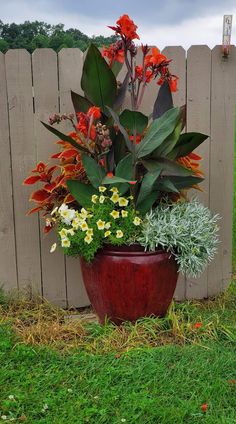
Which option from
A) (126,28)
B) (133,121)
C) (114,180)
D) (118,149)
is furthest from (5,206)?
(126,28)

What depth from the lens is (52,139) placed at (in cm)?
343

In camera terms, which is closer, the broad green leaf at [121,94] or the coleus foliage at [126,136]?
the coleus foliage at [126,136]

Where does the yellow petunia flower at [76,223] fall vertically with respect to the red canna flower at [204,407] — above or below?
above

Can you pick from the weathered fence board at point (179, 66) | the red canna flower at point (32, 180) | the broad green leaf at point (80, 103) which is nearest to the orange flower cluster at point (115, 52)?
the broad green leaf at point (80, 103)

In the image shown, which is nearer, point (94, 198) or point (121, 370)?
point (121, 370)

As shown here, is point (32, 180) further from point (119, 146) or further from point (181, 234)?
point (181, 234)

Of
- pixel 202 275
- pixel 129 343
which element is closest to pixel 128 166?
pixel 129 343

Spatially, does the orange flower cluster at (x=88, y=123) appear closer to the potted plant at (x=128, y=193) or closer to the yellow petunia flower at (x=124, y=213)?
the potted plant at (x=128, y=193)

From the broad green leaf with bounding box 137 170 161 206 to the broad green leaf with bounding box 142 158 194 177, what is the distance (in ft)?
0.12

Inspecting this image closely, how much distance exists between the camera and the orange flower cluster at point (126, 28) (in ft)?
9.13

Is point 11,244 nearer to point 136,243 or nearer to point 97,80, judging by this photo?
point 136,243

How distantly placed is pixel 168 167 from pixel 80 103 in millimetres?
696

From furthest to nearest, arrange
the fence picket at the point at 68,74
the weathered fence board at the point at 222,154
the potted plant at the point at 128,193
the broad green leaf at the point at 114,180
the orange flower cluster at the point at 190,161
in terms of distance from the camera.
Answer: the weathered fence board at the point at 222,154, the fence picket at the point at 68,74, the orange flower cluster at the point at 190,161, the potted plant at the point at 128,193, the broad green leaf at the point at 114,180

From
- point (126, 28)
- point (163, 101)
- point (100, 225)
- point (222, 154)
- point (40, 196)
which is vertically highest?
point (126, 28)
